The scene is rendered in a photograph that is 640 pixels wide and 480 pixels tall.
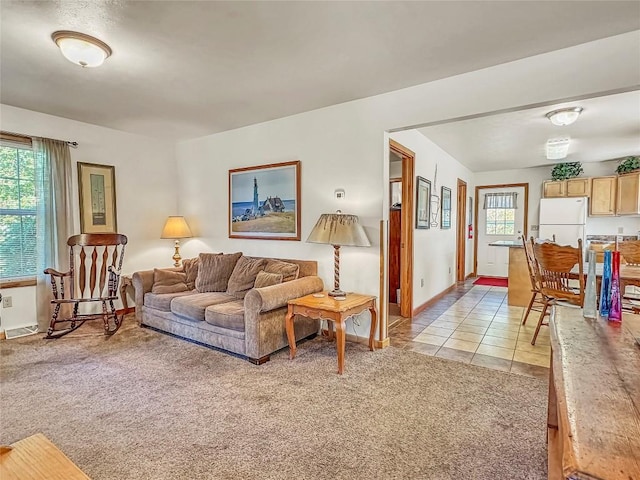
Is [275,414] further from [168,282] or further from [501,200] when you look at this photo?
[501,200]

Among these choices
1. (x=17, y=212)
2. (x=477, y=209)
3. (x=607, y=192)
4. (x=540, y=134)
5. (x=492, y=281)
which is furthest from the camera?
(x=477, y=209)

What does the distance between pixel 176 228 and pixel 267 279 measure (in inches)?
76.2

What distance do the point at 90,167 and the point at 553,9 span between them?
15.3 feet

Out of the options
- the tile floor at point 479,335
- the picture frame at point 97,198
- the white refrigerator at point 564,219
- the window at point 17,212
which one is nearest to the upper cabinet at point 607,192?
the white refrigerator at point 564,219

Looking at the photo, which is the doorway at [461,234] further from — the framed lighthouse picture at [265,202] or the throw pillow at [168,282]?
the throw pillow at [168,282]

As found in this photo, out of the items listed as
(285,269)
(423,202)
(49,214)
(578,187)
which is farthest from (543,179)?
(49,214)

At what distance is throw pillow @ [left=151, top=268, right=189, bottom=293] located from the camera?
3882 mm

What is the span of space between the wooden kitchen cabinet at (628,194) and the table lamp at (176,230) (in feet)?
22.9

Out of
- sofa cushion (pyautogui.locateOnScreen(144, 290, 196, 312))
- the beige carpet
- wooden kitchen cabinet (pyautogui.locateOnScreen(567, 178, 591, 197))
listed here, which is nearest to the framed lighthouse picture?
sofa cushion (pyautogui.locateOnScreen(144, 290, 196, 312))

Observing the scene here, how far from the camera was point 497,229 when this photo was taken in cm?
751

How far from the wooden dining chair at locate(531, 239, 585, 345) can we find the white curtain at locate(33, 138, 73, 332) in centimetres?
498

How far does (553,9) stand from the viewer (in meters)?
1.96

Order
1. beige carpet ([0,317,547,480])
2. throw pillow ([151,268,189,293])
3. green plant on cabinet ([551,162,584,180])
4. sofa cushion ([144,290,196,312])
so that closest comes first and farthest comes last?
beige carpet ([0,317,547,480]) < sofa cushion ([144,290,196,312]) < throw pillow ([151,268,189,293]) < green plant on cabinet ([551,162,584,180])

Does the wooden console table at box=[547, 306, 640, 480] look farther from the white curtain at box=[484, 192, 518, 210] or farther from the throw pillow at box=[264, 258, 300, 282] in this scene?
the white curtain at box=[484, 192, 518, 210]
